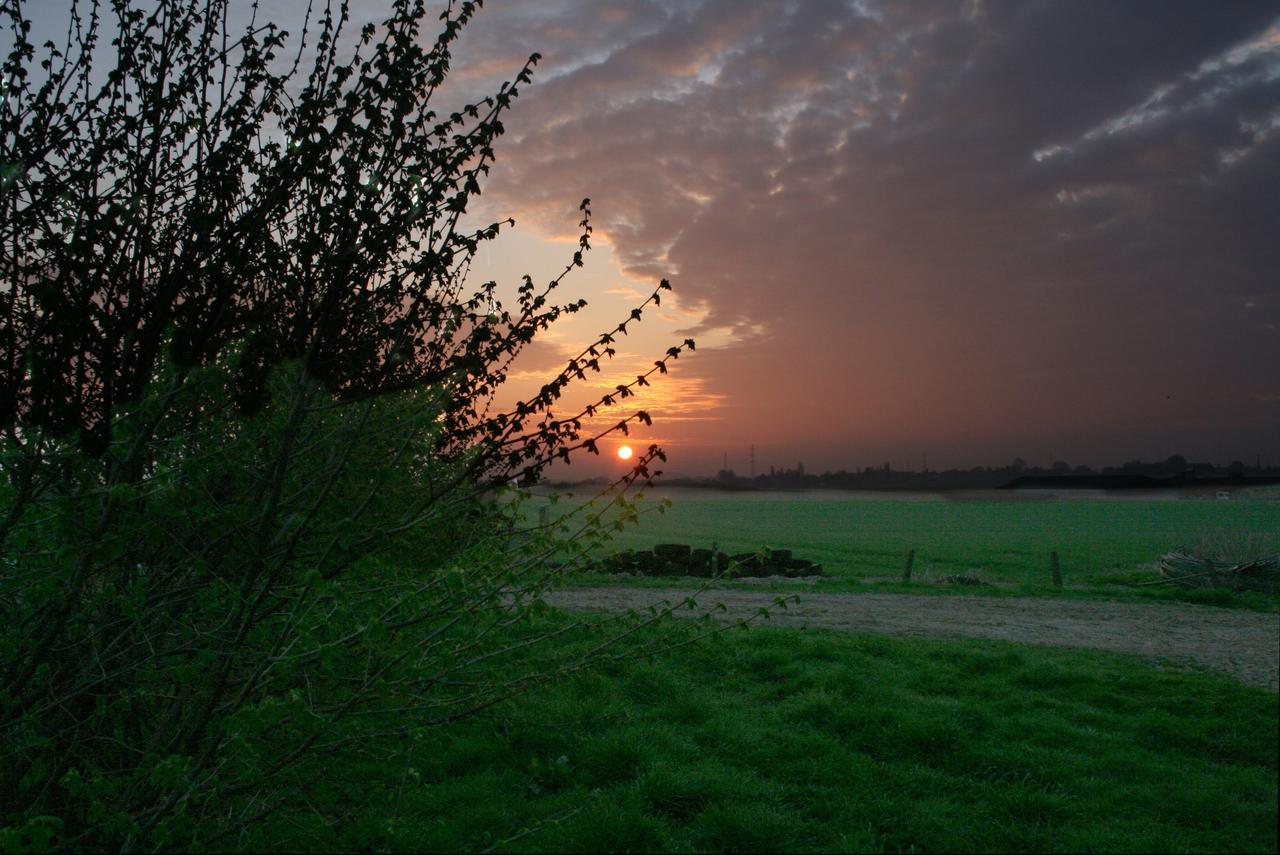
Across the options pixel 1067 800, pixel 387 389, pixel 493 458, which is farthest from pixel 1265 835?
pixel 387 389

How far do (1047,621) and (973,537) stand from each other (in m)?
45.5

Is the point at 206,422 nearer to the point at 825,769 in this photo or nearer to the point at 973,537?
the point at 825,769

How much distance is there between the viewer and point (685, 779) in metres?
6.56

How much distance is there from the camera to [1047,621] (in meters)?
15.5

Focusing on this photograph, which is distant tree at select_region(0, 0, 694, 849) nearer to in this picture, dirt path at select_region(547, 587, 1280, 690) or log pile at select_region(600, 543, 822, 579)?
dirt path at select_region(547, 587, 1280, 690)

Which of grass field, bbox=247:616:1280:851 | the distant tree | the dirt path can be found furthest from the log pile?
the distant tree

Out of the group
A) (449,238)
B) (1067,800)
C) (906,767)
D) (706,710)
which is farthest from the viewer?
(706,710)

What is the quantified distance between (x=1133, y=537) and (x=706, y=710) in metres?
58.6

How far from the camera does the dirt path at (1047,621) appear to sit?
39.8 feet

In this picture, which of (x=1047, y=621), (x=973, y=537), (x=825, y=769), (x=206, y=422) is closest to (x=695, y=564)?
(x=1047, y=621)

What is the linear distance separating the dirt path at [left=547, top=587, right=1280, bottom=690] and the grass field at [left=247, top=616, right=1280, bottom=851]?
9.04ft

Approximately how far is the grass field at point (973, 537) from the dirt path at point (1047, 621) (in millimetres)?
3555

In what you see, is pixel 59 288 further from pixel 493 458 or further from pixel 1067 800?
pixel 1067 800

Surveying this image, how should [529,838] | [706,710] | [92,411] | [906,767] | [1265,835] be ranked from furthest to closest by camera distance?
1. [706,710]
2. [906,767]
3. [529,838]
4. [1265,835]
5. [92,411]
